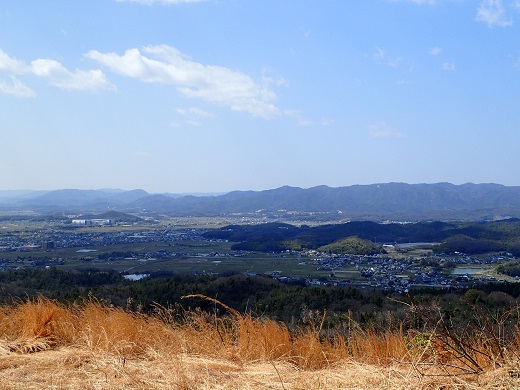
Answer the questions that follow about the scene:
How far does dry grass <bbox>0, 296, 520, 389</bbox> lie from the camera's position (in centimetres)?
305

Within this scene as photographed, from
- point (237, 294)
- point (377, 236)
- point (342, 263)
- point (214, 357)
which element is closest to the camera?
point (214, 357)

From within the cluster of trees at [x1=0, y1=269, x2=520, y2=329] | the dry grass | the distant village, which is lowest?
the distant village

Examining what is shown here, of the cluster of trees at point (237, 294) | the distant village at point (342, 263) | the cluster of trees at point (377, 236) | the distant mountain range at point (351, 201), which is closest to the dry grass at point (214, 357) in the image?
the cluster of trees at point (237, 294)

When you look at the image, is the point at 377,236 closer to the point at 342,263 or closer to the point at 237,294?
the point at 342,263

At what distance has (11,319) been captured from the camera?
5.61 metres

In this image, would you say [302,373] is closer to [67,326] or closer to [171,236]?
[67,326]

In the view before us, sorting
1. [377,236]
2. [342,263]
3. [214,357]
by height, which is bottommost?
[342,263]

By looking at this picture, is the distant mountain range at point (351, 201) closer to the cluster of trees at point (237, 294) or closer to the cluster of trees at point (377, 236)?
the cluster of trees at point (377, 236)

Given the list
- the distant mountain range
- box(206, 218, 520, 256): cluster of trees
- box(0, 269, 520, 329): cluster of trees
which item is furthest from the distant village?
the distant mountain range

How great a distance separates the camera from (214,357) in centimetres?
416

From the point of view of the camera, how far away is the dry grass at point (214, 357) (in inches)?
120

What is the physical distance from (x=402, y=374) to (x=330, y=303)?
15.5 meters

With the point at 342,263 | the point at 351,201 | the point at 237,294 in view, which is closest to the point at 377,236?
the point at 342,263

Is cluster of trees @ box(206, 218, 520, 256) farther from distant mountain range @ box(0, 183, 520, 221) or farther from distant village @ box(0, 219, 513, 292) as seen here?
distant mountain range @ box(0, 183, 520, 221)
